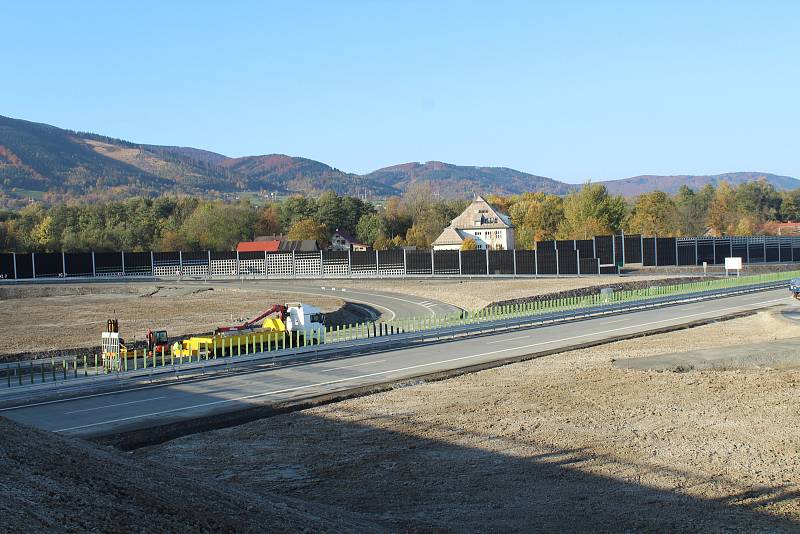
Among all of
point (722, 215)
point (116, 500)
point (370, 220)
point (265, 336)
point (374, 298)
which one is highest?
point (370, 220)

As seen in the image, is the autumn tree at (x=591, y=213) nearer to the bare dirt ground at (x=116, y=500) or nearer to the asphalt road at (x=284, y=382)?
the asphalt road at (x=284, y=382)

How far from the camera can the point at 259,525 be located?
11070 millimetres

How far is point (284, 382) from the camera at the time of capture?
28.9 m

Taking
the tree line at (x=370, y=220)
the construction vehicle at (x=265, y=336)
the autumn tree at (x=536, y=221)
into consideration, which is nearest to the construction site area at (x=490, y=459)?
the construction vehicle at (x=265, y=336)

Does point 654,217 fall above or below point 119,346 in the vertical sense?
above

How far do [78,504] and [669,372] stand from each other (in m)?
22.4

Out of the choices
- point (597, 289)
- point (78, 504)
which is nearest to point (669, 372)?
point (78, 504)

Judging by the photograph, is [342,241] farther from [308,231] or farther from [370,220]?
[308,231]

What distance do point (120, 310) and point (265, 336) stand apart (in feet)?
116

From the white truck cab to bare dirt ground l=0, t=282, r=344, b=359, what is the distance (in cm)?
1155

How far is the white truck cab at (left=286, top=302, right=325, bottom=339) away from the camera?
37.8 m

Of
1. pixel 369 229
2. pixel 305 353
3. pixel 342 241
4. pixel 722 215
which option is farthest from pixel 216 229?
pixel 305 353

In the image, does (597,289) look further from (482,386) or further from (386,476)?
(386,476)

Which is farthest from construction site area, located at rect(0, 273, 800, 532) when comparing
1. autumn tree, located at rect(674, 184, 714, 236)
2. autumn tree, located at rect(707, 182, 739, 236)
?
autumn tree, located at rect(707, 182, 739, 236)
